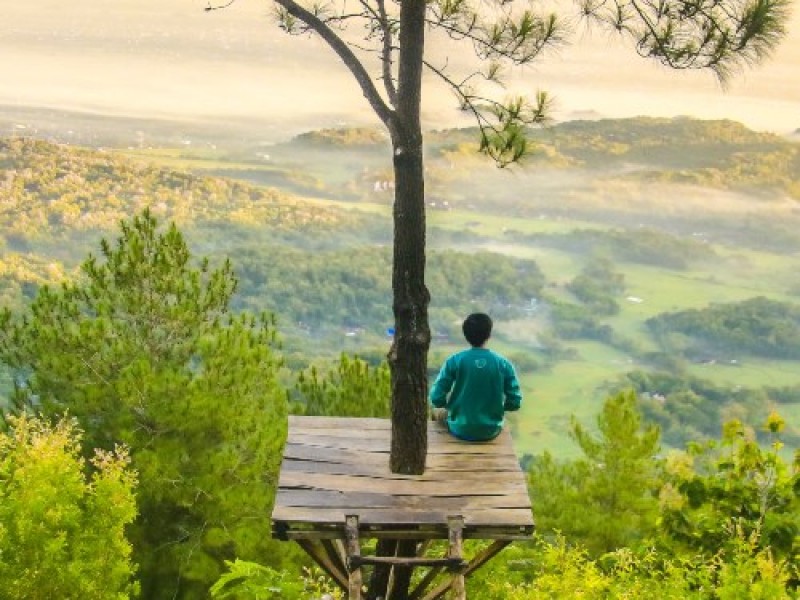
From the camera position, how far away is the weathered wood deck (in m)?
4.55

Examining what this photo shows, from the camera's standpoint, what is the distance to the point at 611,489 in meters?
11.9

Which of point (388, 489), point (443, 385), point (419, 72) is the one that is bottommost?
point (388, 489)

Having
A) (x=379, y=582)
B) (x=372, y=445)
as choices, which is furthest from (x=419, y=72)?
(x=379, y=582)

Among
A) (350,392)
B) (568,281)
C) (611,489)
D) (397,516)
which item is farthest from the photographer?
(568,281)

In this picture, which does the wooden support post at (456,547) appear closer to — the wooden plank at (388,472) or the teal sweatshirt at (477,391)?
the wooden plank at (388,472)

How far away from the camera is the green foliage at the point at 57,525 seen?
5727 mm

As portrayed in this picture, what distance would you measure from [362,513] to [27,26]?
345 feet

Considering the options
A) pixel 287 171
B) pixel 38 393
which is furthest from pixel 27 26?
pixel 38 393

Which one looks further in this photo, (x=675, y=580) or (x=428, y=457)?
(x=428, y=457)

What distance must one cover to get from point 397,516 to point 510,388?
1.14 meters

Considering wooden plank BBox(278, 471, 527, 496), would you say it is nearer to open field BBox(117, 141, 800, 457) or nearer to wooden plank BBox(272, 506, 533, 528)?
wooden plank BBox(272, 506, 533, 528)

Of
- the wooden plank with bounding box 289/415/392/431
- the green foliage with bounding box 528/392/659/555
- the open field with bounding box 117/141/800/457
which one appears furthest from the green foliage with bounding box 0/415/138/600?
the open field with bounding box 117/141/800/457

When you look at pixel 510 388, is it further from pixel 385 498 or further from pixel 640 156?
pixel 640 156

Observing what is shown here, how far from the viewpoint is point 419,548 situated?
19.7ft
